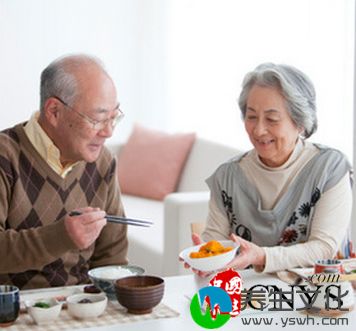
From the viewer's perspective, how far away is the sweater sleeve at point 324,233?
2000 mm

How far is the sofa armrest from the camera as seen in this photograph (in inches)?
135

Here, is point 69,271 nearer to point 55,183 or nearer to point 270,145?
point 55,183

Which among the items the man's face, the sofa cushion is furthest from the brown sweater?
the sofa cushion

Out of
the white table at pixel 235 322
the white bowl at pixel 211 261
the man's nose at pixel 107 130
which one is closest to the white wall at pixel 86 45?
the man's nose at pixel 107 130

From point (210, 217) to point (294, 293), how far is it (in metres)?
0.67

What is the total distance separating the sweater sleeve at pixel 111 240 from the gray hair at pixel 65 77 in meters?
0.38

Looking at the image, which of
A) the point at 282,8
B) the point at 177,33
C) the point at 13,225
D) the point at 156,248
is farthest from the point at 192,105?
the point at 13,225

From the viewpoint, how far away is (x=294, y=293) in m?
1.74

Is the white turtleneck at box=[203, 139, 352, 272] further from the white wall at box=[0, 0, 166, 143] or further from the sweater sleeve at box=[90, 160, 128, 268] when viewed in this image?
the white wall at box=[0, 0, 166, 143]

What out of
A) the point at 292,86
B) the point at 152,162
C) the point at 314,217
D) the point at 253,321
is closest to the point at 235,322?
the point at 253,321

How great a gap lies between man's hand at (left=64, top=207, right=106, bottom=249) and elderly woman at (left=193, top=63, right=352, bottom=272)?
1.83 ft

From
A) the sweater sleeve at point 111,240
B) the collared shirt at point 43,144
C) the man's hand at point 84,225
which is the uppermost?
the collared shirt at point 43,144

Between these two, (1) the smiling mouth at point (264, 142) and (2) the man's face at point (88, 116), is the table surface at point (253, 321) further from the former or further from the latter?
(1) the smiling mouth at point (264, 142)

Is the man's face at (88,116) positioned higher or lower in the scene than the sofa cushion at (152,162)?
higher
